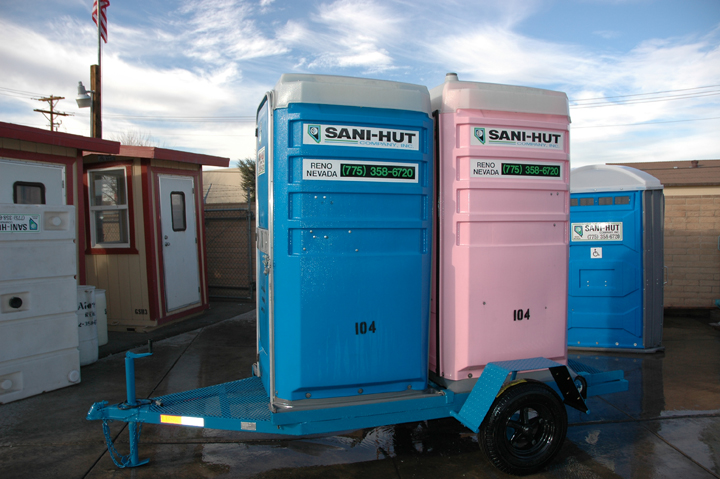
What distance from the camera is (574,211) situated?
6.77m

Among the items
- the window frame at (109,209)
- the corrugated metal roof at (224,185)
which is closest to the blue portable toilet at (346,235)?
the window frame at (109,209)

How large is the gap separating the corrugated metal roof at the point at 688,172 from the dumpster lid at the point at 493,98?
696 centimetres

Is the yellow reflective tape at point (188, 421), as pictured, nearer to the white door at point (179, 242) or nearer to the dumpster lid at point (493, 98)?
the dumpster lid at point (493, 98)

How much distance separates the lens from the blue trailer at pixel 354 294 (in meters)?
3.22

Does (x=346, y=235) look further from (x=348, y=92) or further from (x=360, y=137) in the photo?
(x=348, y=92)

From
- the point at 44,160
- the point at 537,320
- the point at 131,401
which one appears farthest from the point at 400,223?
the point at 44,160

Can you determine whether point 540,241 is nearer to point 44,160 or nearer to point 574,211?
point 574,211

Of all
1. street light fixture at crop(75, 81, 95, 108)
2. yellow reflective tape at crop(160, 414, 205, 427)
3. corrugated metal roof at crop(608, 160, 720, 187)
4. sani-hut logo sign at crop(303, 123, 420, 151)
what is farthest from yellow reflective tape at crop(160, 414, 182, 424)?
street light fixture at crop(75, 81, 95, 108)

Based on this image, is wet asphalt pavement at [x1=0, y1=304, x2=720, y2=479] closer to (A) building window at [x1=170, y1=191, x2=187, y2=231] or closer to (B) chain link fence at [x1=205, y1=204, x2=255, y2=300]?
(A) building window at [x1=170, y1=191, x2=187, y2=231]

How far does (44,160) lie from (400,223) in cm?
535

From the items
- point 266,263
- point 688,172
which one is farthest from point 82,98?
point 688,172

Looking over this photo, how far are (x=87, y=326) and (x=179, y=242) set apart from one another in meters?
2.88

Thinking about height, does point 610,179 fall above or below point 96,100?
below

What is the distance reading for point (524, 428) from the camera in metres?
3.49
